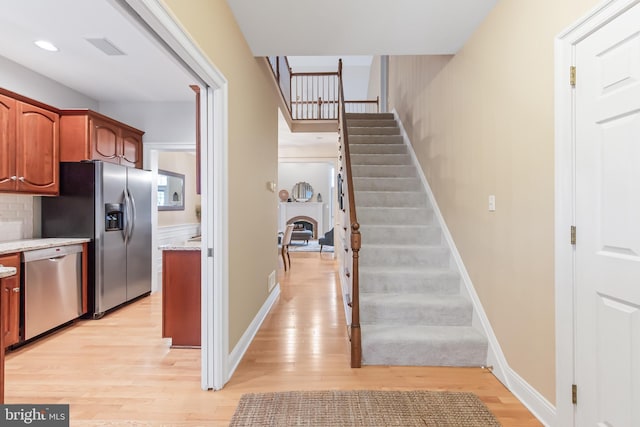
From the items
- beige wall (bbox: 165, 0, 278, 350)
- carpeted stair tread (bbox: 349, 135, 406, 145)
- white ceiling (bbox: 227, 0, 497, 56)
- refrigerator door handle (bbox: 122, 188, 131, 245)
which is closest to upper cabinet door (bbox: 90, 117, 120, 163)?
refrigerator door handle (bbox: 122, 188, 131, 245)

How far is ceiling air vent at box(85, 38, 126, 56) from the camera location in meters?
2.73

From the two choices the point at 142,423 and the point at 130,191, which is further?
the point at 130,191

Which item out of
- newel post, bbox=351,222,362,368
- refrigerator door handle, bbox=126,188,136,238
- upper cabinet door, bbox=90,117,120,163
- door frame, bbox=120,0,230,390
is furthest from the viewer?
refrigerator door handle, bbox=126,188,136,238

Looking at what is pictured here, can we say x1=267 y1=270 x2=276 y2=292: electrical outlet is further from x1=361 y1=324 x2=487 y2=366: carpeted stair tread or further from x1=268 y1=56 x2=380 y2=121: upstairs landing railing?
x1=268 y1=56 x2=380 y2=121: upstairs landing railing

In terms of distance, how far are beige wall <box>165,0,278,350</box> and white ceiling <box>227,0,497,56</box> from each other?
189 millimetres

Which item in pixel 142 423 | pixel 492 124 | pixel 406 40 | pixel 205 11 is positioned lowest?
pixel 142 423

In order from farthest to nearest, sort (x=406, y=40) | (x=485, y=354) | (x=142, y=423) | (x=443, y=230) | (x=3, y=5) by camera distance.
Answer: (x=443, y=230) < (x=406, y=40) < (x=485, y=354) < (x=3, y=5) < (x=142, y=423)

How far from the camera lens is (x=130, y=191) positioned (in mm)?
3912

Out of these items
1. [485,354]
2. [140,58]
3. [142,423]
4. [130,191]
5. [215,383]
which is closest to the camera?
[142,423]

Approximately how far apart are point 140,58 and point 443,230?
3462mm

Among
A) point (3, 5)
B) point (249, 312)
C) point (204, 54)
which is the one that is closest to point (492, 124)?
point (204, 54)

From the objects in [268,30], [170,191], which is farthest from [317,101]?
[268,30]

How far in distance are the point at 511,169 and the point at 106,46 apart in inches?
136

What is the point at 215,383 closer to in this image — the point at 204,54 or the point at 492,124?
the point at 204,54
